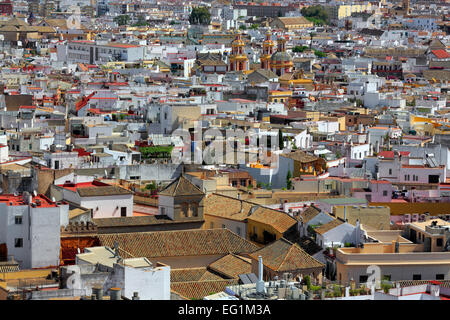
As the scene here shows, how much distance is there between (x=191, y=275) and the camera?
57.6ft

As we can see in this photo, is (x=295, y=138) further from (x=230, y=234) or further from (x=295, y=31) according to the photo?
(x=295, y=31)

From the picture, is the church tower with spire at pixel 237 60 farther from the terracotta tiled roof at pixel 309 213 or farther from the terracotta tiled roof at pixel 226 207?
the terracotta tiled roof at pixel 309 213

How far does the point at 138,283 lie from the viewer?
14.1m

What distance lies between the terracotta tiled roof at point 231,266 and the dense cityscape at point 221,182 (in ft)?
0.15

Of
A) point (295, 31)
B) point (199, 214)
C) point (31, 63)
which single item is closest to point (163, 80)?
point (31, 63)

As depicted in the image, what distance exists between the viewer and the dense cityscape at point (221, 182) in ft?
51.8

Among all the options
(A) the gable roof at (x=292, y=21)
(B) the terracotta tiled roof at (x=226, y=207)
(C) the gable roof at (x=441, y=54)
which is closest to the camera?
(B) the terracotta tiled roof at (x=226, y=207)

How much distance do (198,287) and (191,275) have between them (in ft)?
4.79

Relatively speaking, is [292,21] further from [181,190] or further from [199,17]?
[181,190]

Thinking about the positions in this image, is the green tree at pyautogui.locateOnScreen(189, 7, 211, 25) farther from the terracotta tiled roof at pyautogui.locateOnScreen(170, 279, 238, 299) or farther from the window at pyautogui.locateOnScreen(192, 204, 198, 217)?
the terracotta tiled roof at pyautogui.locateOnScreen(170, 279, 238, 299)

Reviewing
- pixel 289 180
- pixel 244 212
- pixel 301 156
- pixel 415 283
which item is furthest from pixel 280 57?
pixel 415 283

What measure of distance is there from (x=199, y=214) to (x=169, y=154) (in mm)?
8357

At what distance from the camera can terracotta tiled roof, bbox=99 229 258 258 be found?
18234mm

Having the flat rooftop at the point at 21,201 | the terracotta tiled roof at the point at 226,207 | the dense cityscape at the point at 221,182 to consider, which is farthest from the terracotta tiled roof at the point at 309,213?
the flat rooftop at the point at 21,201
